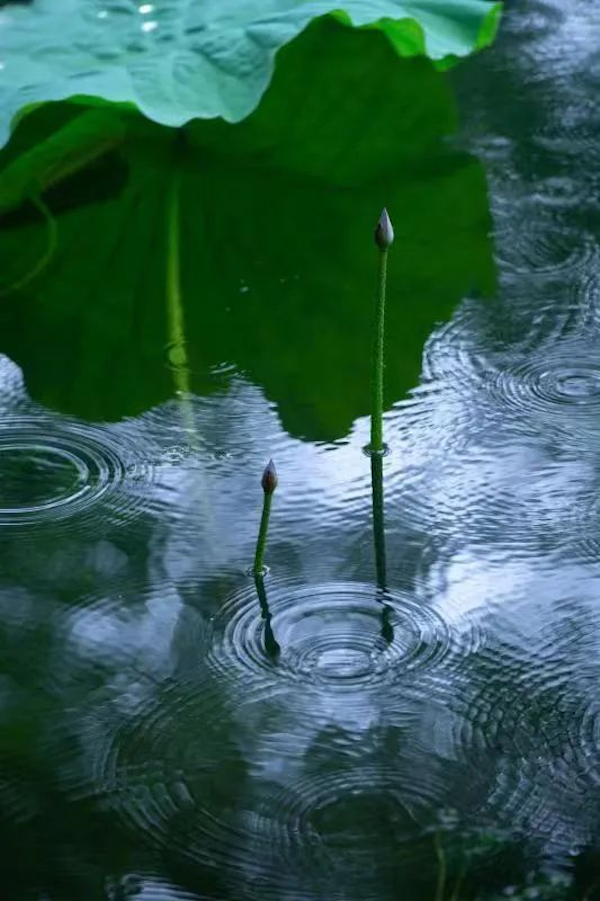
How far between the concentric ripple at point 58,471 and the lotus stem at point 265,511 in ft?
→ 0.69

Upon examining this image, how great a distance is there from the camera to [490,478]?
1541mm

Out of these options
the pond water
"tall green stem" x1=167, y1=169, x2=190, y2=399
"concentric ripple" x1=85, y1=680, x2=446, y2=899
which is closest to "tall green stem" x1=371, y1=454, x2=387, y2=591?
the pond water

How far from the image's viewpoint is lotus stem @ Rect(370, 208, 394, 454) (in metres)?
1.27

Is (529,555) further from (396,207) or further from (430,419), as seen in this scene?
(396,207)

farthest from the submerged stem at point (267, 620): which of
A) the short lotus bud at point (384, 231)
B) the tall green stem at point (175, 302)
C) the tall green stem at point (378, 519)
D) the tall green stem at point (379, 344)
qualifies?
the tall green stem at point (175, 302)

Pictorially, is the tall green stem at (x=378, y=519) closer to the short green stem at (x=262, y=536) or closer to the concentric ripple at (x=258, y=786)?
the short green stem at (x=262, y=536)

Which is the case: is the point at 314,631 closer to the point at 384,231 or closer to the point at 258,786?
the point at 258,786

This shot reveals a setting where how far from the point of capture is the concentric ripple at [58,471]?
1.51 m

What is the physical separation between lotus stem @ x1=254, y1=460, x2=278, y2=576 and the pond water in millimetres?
21

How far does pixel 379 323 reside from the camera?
1.38 m

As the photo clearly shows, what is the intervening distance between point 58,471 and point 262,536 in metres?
0.40

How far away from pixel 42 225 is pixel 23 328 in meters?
0.34

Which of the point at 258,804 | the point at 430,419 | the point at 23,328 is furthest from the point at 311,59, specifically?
the point at 258,804

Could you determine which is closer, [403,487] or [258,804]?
[258,804]
